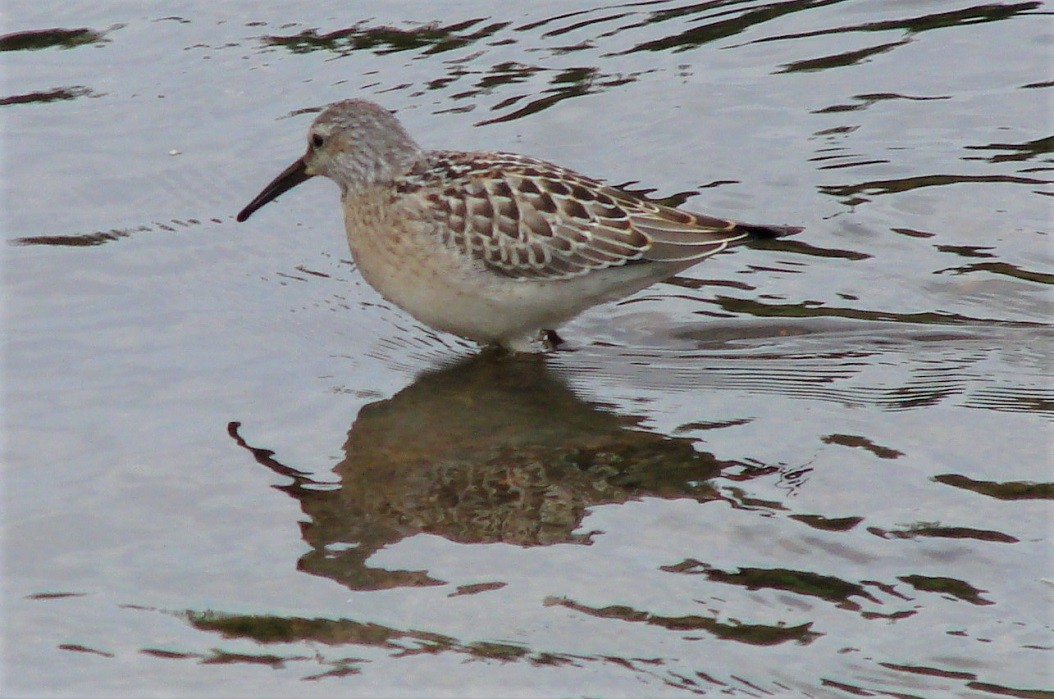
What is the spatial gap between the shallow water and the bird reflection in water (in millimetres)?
23

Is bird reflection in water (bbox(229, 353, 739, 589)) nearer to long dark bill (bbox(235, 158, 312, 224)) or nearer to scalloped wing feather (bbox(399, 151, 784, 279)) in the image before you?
scalloped wing feather (bbox(399, 151, 784, 279))

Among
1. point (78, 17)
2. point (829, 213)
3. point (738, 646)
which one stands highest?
point (78, 17)

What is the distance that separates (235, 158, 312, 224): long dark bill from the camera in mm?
8945

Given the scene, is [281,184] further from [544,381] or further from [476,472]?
[476,472]

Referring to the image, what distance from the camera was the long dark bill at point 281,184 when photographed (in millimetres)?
8945

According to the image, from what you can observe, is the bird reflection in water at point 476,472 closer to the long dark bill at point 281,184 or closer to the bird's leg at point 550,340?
the bird's leg at point 550,340

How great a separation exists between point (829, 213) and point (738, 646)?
15.0ft

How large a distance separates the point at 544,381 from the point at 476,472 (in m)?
1.23

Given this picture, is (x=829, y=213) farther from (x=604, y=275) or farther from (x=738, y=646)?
(x=738, y=646)

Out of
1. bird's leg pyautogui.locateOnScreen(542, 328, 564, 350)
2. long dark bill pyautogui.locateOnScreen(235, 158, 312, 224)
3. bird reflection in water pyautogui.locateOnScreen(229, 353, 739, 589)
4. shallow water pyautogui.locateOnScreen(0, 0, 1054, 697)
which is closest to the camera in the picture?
shallow water pyautogui.locateOnScreen(0, 0, 1054, 697)

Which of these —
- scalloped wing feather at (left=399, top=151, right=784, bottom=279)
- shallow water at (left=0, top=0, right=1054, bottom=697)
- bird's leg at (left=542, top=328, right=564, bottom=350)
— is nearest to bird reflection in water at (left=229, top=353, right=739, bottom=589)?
shallow water at (left=0, top=0, right=1054, bottom=697)

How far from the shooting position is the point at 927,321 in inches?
326

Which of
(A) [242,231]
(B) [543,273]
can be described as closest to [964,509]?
(B) [543,273]

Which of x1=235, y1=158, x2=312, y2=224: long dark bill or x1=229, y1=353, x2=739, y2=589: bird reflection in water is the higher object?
x1=235, y1=158, x2=312, y2=224: long dark bill
